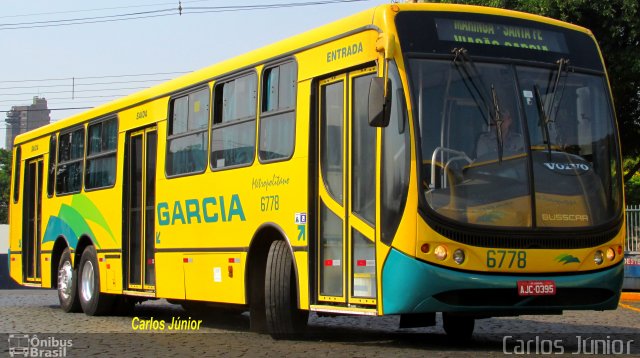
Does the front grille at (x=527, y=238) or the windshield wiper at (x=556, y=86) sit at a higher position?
the windshield wiper at (x=556, y=86)

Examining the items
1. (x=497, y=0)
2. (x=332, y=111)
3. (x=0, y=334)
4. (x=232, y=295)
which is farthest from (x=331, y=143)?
(x=497, y=0)

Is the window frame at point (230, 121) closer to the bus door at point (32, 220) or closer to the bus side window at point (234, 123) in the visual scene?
the bus side window at point (234, 123)

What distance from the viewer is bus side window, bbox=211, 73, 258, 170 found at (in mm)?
11719

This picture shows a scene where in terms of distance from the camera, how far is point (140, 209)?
14844mm

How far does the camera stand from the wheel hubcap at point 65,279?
16.9 m

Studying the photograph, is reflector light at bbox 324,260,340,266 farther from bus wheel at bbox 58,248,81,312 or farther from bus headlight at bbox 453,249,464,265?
bus wheel at bbox 58,248,81,312

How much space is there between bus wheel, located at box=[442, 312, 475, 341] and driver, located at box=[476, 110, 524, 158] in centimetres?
263

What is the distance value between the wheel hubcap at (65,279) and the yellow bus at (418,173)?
5.17 metres

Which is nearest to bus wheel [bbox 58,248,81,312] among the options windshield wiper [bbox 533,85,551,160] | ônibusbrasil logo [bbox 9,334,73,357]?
ônibusbrasil logo [bbox 9,334,73,357]

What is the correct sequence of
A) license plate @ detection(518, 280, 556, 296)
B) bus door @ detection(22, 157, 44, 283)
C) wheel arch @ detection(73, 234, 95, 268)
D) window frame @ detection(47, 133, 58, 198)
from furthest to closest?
bus door @ detection(22, 157, 44, 283) → window frame @ detection(47, 133, 58, 198) → wheel arch @ detection(73, 234, 95, 268) → license plate @ detection(518, 280, 556, 296)

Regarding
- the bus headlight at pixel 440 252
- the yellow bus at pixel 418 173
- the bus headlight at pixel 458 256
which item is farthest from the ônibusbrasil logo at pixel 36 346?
the bus headlight at pixel 458 256

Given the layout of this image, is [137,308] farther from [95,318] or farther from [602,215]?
[602,215]

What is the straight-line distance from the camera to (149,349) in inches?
409

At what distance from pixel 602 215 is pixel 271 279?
11.3ft
